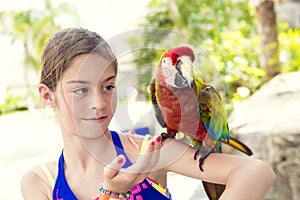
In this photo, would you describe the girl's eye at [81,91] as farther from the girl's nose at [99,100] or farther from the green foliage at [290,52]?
the green foliage at [290,52]

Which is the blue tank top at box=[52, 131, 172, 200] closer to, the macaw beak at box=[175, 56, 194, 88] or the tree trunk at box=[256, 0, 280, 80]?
the macaw beak at box=[175, 56, 194, 88]

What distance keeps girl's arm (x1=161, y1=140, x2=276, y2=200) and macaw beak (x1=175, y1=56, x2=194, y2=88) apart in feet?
0.19

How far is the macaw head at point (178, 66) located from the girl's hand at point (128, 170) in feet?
0.18

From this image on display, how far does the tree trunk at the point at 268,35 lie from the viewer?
2.23 m

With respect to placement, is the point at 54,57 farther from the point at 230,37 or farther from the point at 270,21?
the point at 230,37

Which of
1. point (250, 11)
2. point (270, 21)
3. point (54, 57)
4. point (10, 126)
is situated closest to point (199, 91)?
point (54, 57)

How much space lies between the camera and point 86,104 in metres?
0.38

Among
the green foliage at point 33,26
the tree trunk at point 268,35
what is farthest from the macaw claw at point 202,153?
the green foliage at point 33,26

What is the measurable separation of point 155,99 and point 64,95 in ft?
0.29

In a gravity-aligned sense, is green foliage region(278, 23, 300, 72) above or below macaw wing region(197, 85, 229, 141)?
below

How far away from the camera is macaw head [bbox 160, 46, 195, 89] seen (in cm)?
37

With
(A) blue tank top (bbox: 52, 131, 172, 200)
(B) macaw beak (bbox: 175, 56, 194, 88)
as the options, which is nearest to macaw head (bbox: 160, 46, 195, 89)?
(B) macaw beak (bbox: 175, 56, 194, 88)

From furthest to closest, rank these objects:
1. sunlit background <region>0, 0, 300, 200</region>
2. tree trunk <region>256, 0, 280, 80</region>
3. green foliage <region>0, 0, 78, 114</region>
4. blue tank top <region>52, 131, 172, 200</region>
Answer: green foliage <region>0, 0, 78, 114</region>
tree trunk <region>256, 0, 280, 80</region>
sunlit background <region>0, 0, 300, 200</region>
blue tank top <region>52, 131, 172, 200</region>

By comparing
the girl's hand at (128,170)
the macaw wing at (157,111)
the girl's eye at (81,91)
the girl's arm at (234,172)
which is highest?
the girl's eye at (81,91)
